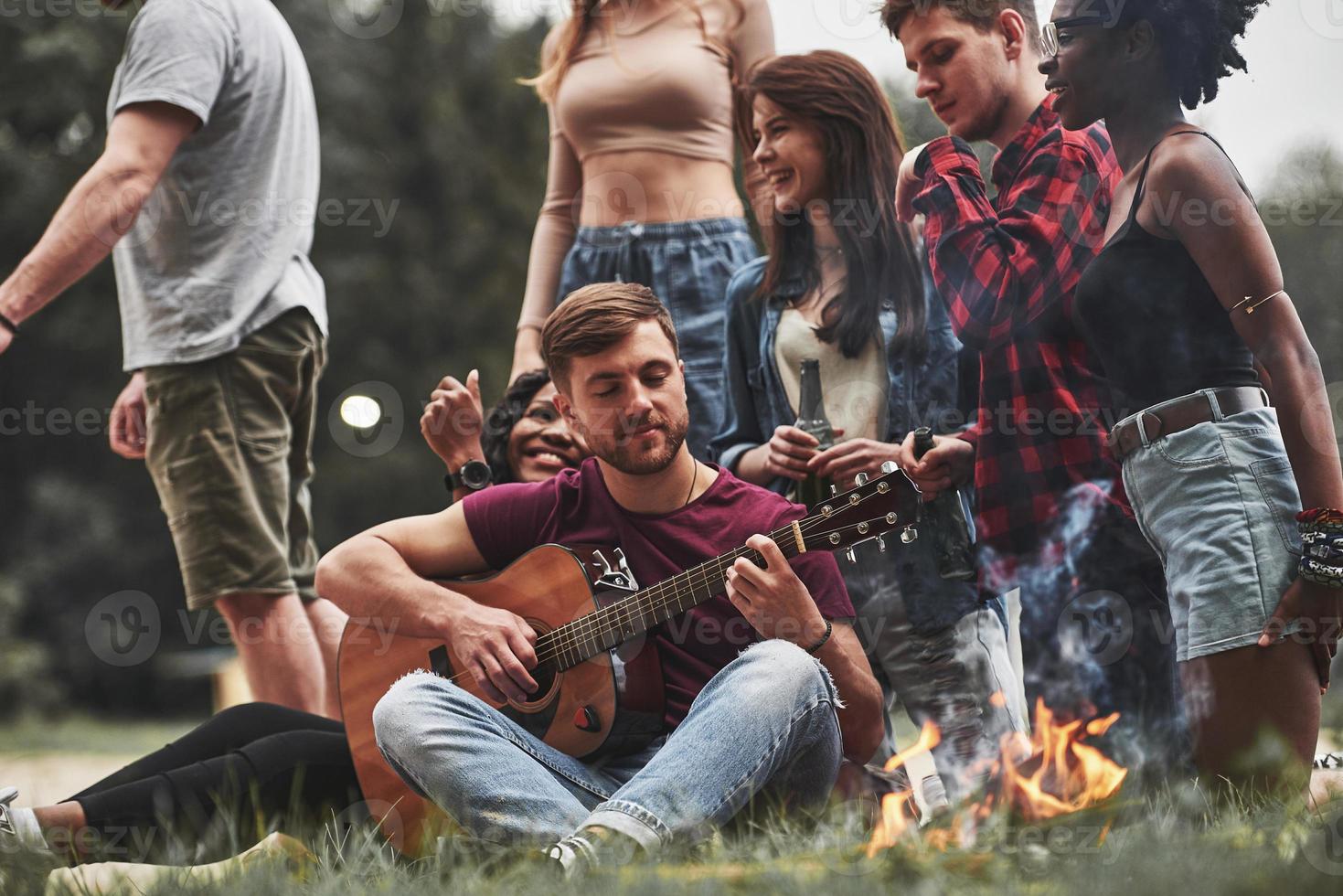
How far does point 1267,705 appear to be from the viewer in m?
2.71

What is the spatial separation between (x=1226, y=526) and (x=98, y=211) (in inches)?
114

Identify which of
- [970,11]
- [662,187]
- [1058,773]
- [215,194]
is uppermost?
[215,194]

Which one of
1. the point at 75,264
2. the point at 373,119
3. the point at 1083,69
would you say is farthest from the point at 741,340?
the point at 373,119

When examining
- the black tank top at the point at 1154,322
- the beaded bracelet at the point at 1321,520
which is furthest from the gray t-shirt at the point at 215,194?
the beaded bracelet at the point at 1321,520

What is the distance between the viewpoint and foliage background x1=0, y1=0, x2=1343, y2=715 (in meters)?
11.9

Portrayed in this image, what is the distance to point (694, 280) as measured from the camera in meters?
3.90

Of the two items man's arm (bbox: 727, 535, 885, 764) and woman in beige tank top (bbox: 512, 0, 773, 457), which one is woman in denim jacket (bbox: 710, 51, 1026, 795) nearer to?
woman in beige tank top (bbox: 512, 0, 773, 457)

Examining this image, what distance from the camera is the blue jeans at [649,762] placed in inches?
97.3

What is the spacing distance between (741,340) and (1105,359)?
1.00 meters

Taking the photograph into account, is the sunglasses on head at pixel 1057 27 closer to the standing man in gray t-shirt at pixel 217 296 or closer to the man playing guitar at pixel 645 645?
the man playing guitar at pixel 645 645

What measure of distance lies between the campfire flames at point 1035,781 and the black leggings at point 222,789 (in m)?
1.25

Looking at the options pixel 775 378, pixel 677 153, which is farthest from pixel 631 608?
pixel 677 153

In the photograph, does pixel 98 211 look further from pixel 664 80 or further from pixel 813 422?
pixel 813 422

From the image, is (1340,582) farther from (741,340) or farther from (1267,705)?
(741,340)
